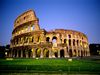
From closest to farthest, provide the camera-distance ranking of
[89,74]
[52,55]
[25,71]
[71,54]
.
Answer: [89,74] → [25,71] → [52,55] → [71,54]

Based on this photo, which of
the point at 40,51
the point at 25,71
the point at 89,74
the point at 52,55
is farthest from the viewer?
the point at 40,51

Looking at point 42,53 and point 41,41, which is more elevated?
point 41,41

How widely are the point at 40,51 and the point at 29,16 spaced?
27.5 feet

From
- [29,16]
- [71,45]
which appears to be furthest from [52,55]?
[29,16]

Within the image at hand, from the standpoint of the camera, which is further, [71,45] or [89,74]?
[71,45]

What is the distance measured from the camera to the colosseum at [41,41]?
32.3 meters

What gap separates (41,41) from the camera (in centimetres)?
3256

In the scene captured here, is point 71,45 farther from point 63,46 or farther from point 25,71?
point 25,71

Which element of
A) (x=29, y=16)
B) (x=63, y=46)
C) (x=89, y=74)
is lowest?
(x=89, y=74)

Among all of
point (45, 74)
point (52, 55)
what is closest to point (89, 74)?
point (45, 74)

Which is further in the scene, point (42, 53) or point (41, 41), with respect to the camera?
point (41, 41)

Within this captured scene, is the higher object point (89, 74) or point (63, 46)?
point (63, 46)

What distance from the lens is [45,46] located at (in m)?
31.6

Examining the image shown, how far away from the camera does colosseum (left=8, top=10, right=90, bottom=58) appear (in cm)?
3234
